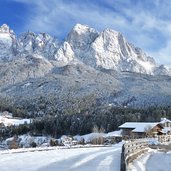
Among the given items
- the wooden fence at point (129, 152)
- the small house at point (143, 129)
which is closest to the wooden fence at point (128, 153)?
the wooden fence at point (129, 152)

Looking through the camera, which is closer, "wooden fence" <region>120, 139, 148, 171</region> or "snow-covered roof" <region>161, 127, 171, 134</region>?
"wooden fence" <region>120, 139, 148, 171</region>

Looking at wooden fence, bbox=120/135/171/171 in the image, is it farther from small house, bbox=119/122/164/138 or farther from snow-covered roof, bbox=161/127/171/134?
snow-covered roof, bbox=161/127/171/134

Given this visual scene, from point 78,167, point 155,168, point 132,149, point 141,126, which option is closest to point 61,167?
point 78,167

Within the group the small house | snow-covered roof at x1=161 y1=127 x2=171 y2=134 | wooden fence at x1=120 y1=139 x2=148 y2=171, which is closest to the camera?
wooden fence at x1=120 y1=139 x2=148 y2=171

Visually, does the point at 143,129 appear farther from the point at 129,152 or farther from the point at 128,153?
the point at 128,153

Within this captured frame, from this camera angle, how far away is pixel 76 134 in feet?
648

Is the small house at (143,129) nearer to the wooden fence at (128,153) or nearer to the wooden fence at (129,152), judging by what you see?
the wooden fence at (129,152)

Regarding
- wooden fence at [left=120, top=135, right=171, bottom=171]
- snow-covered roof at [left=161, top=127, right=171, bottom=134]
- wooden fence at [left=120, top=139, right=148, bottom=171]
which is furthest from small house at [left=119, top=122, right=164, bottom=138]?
wooden fence at [left=120, top=139, right=148, bottom=171]

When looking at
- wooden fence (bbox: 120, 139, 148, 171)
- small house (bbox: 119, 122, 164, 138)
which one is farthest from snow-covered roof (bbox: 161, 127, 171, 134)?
wooden fence (bbox: 120, 139, 148, 171)

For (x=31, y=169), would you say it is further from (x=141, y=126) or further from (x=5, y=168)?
(x=141, y=126)

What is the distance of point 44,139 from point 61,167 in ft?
525

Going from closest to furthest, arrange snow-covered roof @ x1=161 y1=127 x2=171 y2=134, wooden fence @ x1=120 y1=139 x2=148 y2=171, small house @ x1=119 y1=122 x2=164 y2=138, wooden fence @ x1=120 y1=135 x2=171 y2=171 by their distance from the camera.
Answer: wooden fence @ x1=120 y1=139 x2=148 y2=171, wooden fence @ x1=120 y1=135 x2=171 y2=171, snow-covered roof @ x1=161 y1=127 x2=171 y2=134, small house @ x1=119 y1=122 x2=164 y2=138

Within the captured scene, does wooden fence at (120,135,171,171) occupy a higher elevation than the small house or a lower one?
lower

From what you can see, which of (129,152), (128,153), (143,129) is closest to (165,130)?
(143,129)
